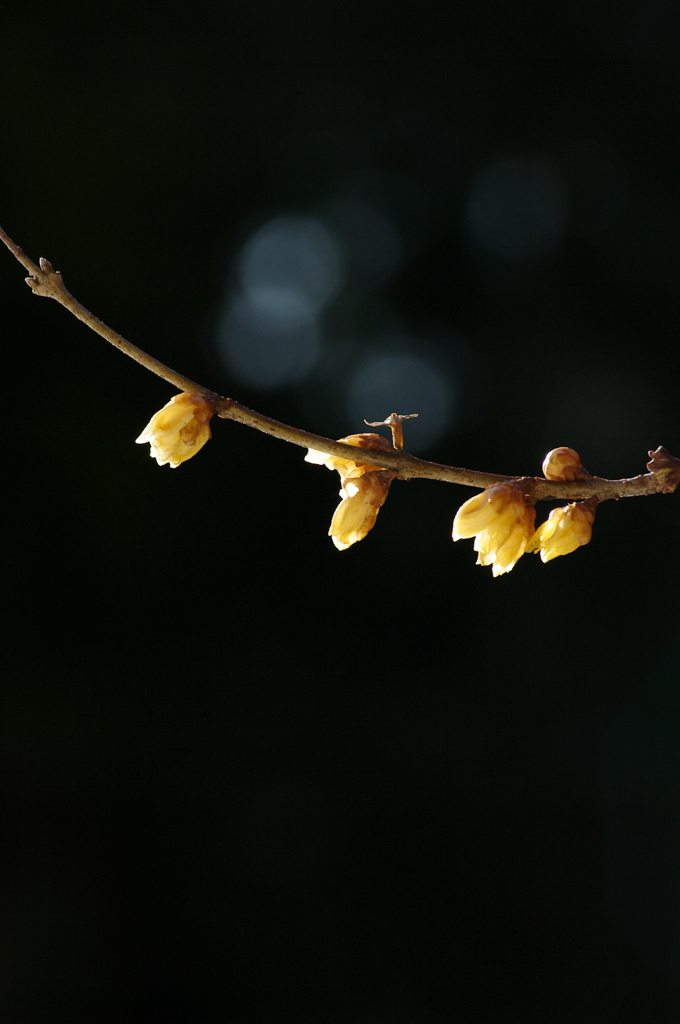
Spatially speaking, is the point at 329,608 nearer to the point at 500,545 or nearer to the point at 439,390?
the point at 439,390

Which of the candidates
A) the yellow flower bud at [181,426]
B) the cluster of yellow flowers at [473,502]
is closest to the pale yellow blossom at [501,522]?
the cluster of yellow flowers at [473,502]

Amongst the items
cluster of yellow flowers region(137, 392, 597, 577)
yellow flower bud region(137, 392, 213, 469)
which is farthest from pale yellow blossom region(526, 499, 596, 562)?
yellow flower bud region(137, 392, 213, 469)

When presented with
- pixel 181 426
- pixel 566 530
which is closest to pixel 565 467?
pixel 566 530

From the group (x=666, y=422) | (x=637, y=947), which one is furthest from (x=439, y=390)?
(x=637, y=947)

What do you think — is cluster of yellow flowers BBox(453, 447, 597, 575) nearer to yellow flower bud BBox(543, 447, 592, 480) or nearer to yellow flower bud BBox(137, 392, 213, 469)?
yellow flower bud BBox(543, 447, 592, 480)

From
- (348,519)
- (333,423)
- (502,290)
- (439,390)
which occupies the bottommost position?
(348,519)

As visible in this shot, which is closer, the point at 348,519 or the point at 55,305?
the point at 348,519

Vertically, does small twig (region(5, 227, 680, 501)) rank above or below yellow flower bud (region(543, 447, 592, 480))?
below
